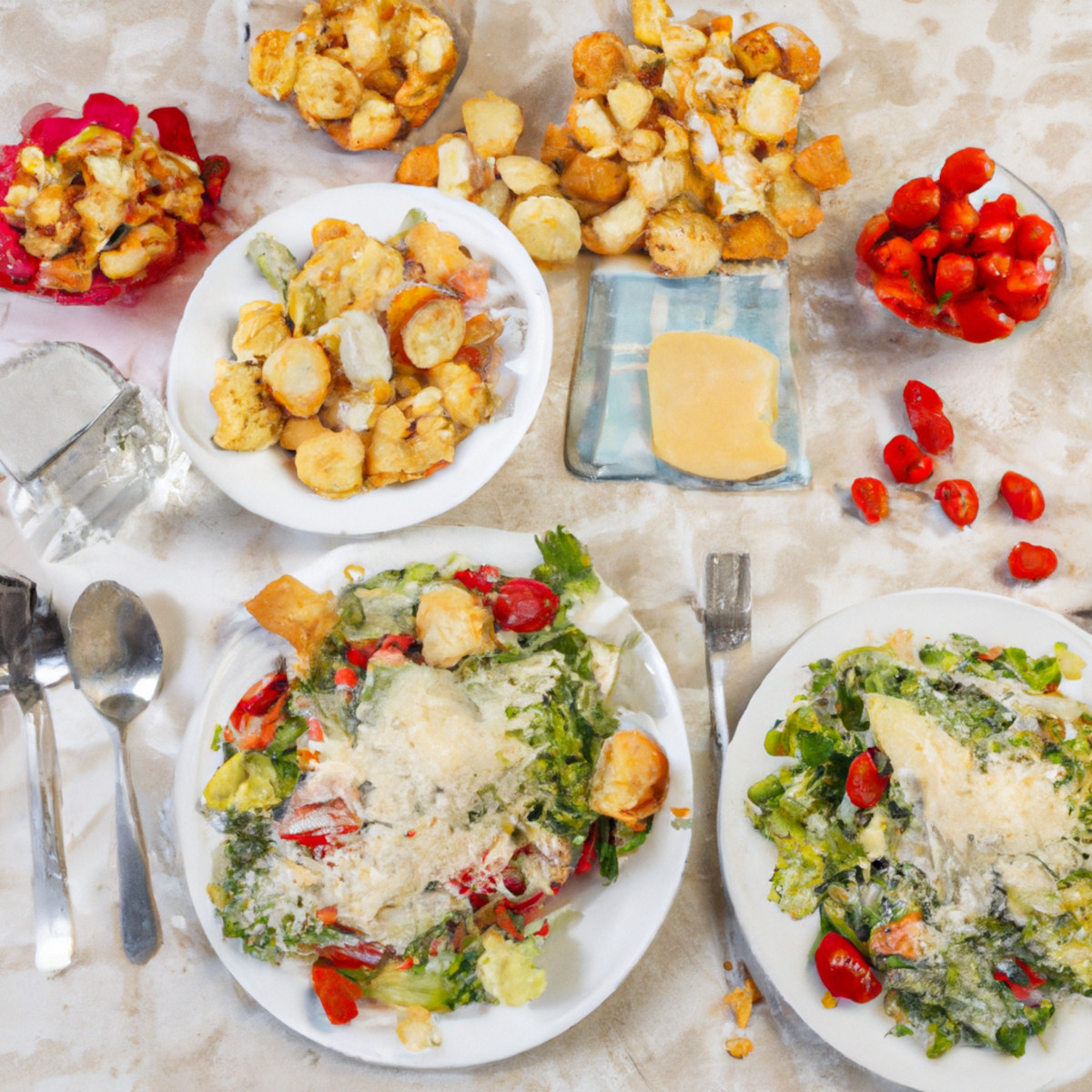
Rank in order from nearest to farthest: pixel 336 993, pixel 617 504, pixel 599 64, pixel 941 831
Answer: pixel 941 831
pixel 336 993
pixel 599 64
pixel 617 504

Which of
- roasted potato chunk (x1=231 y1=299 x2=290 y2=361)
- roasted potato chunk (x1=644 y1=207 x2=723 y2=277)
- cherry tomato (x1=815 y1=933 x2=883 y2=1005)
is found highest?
roasted potato chunk (x1=644 y1=207 x2=723 y2=277)

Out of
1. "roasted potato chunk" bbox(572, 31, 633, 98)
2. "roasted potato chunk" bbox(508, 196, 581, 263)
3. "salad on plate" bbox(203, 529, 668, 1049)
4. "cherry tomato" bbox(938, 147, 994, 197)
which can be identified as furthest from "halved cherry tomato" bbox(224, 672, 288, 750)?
"cherry tomato" bbox(938, 147, 994, 197)

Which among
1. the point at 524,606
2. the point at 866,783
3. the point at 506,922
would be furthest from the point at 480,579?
the point at 866,783

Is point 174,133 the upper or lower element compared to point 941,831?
upper

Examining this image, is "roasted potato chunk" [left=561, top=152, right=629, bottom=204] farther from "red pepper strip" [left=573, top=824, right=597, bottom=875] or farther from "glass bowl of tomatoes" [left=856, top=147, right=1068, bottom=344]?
"red pepper strip" [left=573, top=824, right=597, bottom=875]

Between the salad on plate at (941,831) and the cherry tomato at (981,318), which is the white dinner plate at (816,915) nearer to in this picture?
the salad on plate at (941,831)

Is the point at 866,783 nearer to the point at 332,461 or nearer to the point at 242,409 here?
the point at 332,461
